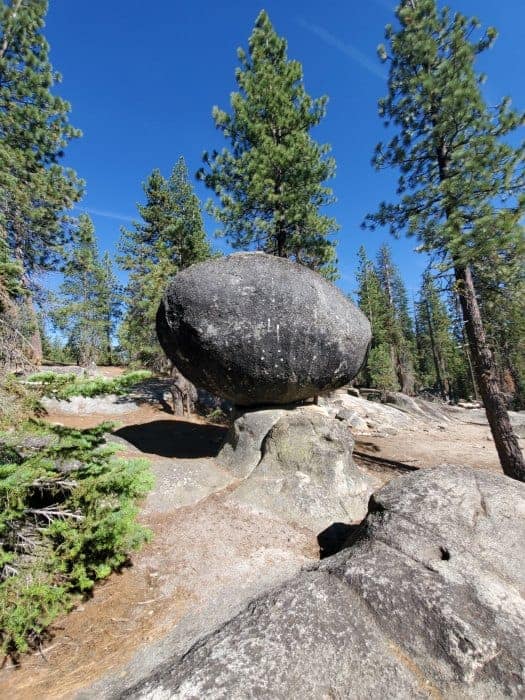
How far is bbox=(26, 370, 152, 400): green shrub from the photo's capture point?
2.97 m

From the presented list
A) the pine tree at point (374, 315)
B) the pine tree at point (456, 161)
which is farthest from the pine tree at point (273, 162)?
the pine tree at point (374, 315)

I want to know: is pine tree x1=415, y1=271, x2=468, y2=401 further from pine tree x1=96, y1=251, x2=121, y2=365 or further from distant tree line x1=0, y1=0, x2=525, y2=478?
pine tree x1=96, y1=251, x2=121, y2=365

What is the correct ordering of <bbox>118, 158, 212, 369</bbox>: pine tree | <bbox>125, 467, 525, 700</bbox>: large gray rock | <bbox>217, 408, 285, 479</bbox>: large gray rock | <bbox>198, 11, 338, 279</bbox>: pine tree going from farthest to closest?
<bbox>118, 158, 212, 369</bbox>: pine tree, <bbox>198, 11, 338, 279</bbox>: pine tree, <bbox>217, 408, 285, 479</bbox>: large gray rock, <bbox>125, 467, 525, 700</bbox>: large gray rock

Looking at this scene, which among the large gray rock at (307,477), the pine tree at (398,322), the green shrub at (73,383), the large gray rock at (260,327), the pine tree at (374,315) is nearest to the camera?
the green shrub at (73,383)

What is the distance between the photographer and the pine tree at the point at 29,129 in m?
11.6

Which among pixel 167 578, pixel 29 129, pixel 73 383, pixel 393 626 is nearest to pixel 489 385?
pixel 393 626

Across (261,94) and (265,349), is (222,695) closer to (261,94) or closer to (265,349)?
(265,349)

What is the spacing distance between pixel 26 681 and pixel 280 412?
515cm

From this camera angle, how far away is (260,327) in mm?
6398

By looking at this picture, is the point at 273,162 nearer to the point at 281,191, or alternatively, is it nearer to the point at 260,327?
the point at 281,191

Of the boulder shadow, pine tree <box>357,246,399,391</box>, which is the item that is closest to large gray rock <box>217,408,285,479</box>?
the boulder shadow

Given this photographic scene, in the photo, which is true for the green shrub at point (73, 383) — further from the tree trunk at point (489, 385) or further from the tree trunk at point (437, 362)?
the tree trunk at point (437, 362)

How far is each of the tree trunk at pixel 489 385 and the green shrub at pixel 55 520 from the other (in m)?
7.76

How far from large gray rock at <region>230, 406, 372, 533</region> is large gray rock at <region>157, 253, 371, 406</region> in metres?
0.78
